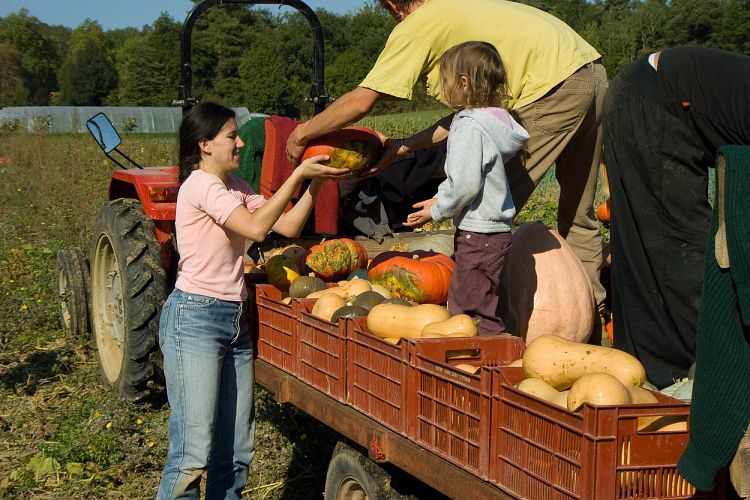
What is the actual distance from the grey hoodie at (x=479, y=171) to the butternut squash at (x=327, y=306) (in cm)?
70

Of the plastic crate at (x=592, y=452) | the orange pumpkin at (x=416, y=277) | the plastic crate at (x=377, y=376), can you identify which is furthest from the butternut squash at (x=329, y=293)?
the plastic crate at (x=592, y=452)

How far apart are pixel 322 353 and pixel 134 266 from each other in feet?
6.67

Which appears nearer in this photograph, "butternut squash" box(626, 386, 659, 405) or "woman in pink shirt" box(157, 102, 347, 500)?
"butternut squash" box(626, 386, 659, 405)

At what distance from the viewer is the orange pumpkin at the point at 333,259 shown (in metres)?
5.30

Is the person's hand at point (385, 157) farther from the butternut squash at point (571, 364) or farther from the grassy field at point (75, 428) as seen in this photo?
the butternut squash at point (571, 364)

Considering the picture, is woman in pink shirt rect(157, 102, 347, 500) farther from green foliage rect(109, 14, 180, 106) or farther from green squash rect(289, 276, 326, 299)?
green foliage rect(109, 14, 180, 106)

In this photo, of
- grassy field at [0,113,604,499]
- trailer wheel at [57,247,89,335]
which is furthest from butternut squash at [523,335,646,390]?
trailer wheel at [57,247,89,335]

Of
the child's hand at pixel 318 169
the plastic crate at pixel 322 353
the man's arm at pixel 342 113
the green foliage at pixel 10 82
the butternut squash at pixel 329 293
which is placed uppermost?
the green foliage at pixel 10 82

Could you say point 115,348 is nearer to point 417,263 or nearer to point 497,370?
point 417,263

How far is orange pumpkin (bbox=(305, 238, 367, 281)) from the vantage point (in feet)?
17.4

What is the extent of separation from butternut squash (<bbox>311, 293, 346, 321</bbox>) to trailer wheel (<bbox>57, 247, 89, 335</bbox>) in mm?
3374

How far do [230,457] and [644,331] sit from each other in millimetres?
1890

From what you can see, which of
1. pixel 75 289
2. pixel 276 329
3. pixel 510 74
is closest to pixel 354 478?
pixel 276 329

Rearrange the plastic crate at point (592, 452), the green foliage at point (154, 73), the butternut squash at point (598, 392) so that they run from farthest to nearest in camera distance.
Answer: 1. the green foliage at point (154, 73)
2. the butternut squash at point (598, 392)
3. the plastic crate at point (592, 452)
